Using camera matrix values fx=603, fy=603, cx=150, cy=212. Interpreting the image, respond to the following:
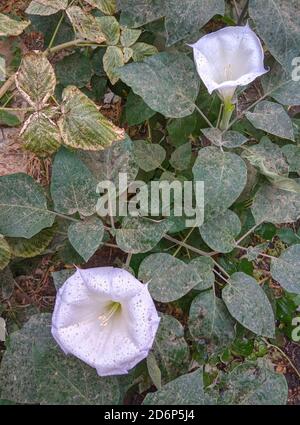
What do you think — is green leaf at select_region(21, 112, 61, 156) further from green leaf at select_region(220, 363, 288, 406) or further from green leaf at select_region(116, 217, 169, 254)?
green leaf at select_region(220, 363, 288, 406)

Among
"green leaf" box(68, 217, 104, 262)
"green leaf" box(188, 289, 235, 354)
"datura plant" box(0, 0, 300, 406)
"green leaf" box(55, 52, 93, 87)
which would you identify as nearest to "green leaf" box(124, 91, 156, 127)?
"datura plant" box(0, 0, 300, 406)

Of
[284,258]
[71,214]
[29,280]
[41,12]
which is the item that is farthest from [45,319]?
[41,12]

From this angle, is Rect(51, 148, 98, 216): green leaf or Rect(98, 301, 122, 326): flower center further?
Rect(51, 148, 98, 216): green leaf

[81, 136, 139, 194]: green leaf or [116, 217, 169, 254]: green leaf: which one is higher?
[81, 136, 139, 194]: green leaf

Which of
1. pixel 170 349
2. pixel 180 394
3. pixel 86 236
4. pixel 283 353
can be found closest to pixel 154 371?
pixel 170 349

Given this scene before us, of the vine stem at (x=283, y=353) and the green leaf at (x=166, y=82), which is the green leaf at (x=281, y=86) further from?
the vine stem at (x=283, y=353)

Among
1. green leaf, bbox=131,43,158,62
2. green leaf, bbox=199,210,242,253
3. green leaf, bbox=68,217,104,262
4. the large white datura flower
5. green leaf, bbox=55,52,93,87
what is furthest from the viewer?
green leaf, bbox=55,52,93,87

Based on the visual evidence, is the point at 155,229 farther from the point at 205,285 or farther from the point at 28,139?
the point at 28,139
